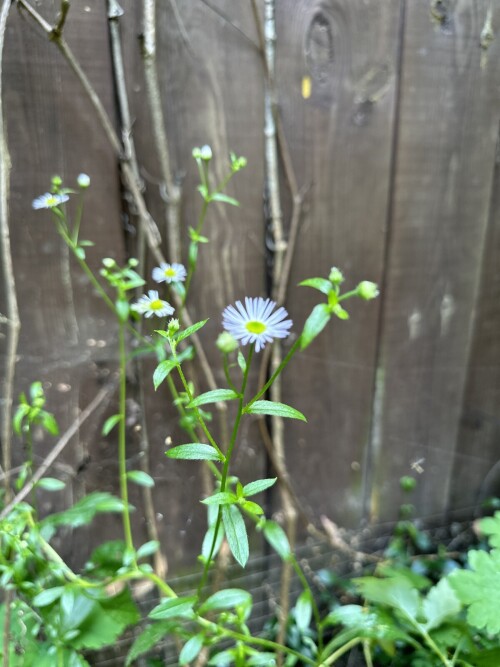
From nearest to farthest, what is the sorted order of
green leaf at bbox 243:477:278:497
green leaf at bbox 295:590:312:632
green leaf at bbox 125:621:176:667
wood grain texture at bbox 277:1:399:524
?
green leaf at bbox 243:477:278:497 → green leaf at bbox 125:621:176:667 → green leaf at bbox 295:590:312:632 → wood grain texture at bbox 277:1:399:524

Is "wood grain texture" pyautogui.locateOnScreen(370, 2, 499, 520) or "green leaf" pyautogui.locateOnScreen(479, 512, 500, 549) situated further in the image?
"wood grain texture" pyautogui.locateOnScreen(370, 2, 499, 520)

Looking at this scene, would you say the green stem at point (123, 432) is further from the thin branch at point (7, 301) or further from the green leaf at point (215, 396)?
the green leaf at point (215, 396)

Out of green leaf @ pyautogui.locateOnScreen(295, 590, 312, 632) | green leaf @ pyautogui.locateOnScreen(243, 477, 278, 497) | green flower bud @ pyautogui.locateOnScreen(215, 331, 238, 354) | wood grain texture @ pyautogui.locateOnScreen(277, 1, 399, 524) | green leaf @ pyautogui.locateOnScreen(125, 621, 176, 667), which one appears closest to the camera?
green flower bud @ pyautogui.locateOnScreen(215, 331, 238, 354)

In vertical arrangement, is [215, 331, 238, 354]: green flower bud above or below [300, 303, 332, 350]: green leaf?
below

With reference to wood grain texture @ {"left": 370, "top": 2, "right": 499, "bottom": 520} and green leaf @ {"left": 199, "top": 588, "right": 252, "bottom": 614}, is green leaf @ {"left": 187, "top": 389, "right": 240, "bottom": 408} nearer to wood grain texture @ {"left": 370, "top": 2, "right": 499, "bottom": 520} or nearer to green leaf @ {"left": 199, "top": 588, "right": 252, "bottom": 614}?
green leaf @ {"left": 199, "top": 588, "right": 252, "bottom": 614}

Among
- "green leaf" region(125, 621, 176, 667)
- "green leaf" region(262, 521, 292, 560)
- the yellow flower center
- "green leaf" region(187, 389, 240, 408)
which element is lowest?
"green leaf" region(125, 621, 176, 667)

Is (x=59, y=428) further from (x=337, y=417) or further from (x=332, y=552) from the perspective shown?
(x=332, y=552)

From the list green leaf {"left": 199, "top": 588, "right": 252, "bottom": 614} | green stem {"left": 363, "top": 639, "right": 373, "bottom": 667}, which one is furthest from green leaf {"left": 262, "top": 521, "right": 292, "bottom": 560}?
green stem {"left": 363, "top": 639, "right": 373, "bottom": 667}
